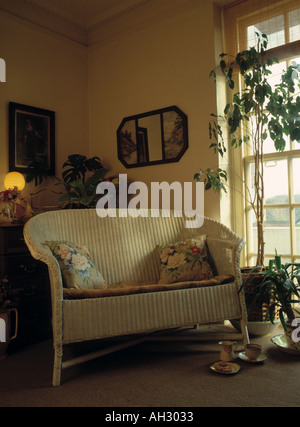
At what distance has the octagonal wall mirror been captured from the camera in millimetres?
3328

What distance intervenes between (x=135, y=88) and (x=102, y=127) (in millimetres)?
549

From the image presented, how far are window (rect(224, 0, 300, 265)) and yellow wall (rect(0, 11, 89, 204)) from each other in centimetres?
162

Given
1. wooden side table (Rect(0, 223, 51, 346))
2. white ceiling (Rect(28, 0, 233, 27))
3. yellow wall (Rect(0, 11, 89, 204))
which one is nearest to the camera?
wooden side table (Rect(0, 223, 51, 346))

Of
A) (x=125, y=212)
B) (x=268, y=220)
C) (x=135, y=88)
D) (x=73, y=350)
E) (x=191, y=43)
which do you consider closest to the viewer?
(x=73, y=350)

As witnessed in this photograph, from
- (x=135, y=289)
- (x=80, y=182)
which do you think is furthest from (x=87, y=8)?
(x=135, y=289)

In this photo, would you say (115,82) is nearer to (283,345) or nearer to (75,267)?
(75,267)

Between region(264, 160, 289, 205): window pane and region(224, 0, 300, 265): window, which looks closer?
region(224, 0, 300, 265): window

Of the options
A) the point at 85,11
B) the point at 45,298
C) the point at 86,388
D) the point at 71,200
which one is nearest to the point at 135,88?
the point at 85,11

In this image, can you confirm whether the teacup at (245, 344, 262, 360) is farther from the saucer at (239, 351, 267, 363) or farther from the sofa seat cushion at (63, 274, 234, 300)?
the sofa seat cushion at (63, 274, 234, 300)

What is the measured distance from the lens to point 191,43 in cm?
326

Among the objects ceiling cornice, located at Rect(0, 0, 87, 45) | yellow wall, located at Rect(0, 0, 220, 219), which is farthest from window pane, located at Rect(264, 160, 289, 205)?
ceiling cornice, located at Rect(0, 0, 87, 45)

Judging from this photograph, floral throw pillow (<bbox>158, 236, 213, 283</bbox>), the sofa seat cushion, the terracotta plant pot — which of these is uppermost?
floral throw pillow (<bbox>158, 236, 213, 283</bbox>)

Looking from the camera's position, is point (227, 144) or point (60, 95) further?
point (60, 95)
